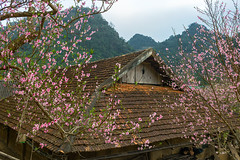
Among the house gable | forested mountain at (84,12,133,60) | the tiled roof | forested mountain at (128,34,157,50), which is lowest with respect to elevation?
the tiled roof

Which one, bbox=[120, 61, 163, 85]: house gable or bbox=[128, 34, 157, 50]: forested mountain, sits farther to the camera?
bbox=[128, 34, 157, 50]: forested mountain

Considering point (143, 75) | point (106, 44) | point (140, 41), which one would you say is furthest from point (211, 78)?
point (140, 41)

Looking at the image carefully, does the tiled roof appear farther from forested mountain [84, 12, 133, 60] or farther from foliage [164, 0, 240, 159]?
forested mountain [84, 12, 133, 60]

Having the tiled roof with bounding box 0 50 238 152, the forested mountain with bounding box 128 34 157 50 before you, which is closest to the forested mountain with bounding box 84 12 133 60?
the forested mountain with bounding box 128 34 157 50

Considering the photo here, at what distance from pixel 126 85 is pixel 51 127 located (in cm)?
310

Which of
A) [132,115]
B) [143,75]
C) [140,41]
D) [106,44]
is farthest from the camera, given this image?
[140,41]

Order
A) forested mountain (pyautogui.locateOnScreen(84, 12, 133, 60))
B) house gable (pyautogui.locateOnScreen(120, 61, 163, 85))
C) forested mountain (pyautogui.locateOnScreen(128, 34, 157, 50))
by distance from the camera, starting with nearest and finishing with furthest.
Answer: house gable (pyautogui.locateOnScreen(120, 61, 163, 85)), forested mountain (pyautogui.locateOnScreen(84, 12, 133, 60)), forested mountain (pyautogui.locateOnScreen(128, 34, 157, 50))

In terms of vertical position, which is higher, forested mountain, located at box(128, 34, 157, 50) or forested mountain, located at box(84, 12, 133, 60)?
forested mountain, located at box(128, 34, 157, 50)

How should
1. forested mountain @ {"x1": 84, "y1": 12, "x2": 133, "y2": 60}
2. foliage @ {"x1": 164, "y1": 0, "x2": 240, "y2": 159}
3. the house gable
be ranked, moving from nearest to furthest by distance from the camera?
foliage @ {"x1": 164, "y1": 0, "x2": 240, "y2": 159}
the house gable
forested mountain @ {"x1": 84, "y1": 12, "x2": 133, "y2": 60}

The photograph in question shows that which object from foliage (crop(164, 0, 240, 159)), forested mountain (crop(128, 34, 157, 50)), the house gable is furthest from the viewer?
forested mountain (crop(128, 34, 157, 50))

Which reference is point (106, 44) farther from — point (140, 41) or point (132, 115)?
point (132, 115)

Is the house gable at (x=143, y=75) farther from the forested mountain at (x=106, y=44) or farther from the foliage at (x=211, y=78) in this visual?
the forested mountain at (x=106, y=44)

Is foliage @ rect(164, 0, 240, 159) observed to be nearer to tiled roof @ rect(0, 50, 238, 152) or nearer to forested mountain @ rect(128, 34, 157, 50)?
tiled roof @ rect(0, 50, 238, 152)

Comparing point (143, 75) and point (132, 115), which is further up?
point (143, 75)
